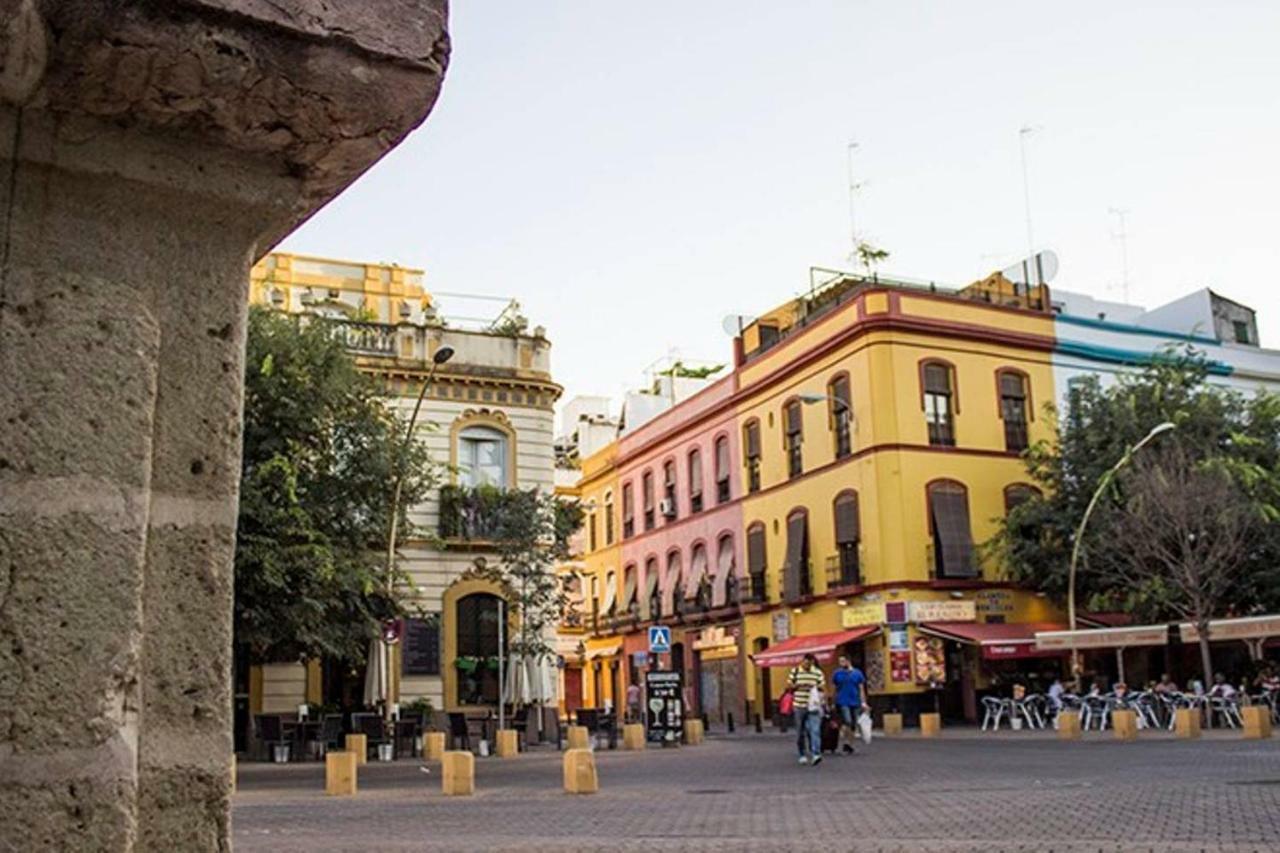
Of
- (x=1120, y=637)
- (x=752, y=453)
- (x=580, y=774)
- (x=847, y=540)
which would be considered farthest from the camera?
(x=752, y=453)

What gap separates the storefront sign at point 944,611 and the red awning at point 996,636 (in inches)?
5.3

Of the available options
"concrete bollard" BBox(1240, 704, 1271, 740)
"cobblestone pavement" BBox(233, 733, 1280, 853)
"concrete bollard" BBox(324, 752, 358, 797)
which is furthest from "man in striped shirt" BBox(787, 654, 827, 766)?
"concrete bollard" BBox(1240, 704, 1271, 740)

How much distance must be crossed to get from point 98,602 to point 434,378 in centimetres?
3136

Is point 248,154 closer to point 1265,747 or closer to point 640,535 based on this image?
point 1265,747

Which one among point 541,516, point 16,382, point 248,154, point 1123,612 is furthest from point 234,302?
point 1123,612

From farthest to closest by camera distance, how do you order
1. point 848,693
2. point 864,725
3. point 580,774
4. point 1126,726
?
point 864,725
point 1126,726
point 848,693
point 580,774

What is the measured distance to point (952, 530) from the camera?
38.0m

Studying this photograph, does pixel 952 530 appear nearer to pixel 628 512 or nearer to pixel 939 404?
pixel 939 404

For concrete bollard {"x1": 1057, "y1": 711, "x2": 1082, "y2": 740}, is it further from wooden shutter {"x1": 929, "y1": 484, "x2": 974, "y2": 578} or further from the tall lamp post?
the tall lamp post

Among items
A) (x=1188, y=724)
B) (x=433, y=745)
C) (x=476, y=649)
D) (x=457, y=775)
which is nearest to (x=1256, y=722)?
(x=1188, y=724)

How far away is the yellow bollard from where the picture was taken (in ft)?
80.0

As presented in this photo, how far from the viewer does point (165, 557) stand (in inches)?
79.3

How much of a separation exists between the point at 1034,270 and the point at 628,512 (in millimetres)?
18421

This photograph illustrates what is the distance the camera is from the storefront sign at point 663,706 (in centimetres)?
2937
